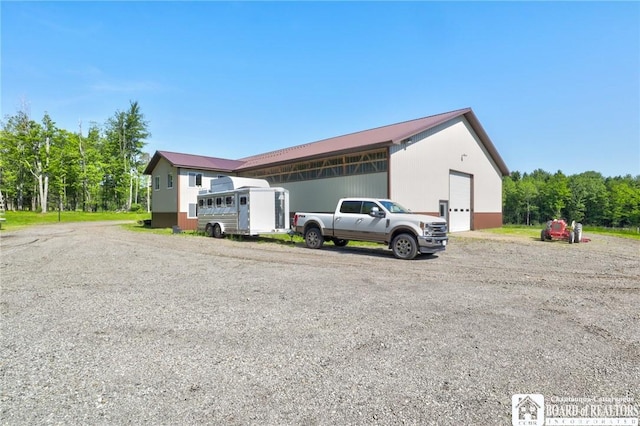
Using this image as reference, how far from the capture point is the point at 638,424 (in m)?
2.68

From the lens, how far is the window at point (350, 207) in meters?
13.4

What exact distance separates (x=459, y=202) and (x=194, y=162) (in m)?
20.3

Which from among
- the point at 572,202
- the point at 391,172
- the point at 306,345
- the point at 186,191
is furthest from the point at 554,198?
the point at 306,345

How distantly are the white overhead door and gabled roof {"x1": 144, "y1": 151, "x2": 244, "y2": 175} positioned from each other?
685 inches

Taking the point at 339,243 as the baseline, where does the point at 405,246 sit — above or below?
above

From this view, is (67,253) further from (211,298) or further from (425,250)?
(425,250)

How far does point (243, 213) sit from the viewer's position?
1745 centimetres

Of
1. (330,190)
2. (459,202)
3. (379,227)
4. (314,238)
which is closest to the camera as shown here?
(379,227)

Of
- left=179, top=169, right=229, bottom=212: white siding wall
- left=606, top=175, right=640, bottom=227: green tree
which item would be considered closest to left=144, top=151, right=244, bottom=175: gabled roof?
left=179, top=169, right=229, bottom=212: white siding wall

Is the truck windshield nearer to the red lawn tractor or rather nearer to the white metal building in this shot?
the white metal building

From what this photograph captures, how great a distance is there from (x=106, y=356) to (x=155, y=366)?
729mm

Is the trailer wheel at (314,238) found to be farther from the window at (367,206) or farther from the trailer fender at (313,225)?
the window at (367,206)

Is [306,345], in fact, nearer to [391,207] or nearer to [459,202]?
[391,207]

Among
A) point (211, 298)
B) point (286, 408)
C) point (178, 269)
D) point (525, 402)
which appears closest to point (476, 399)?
point (525, 402)
